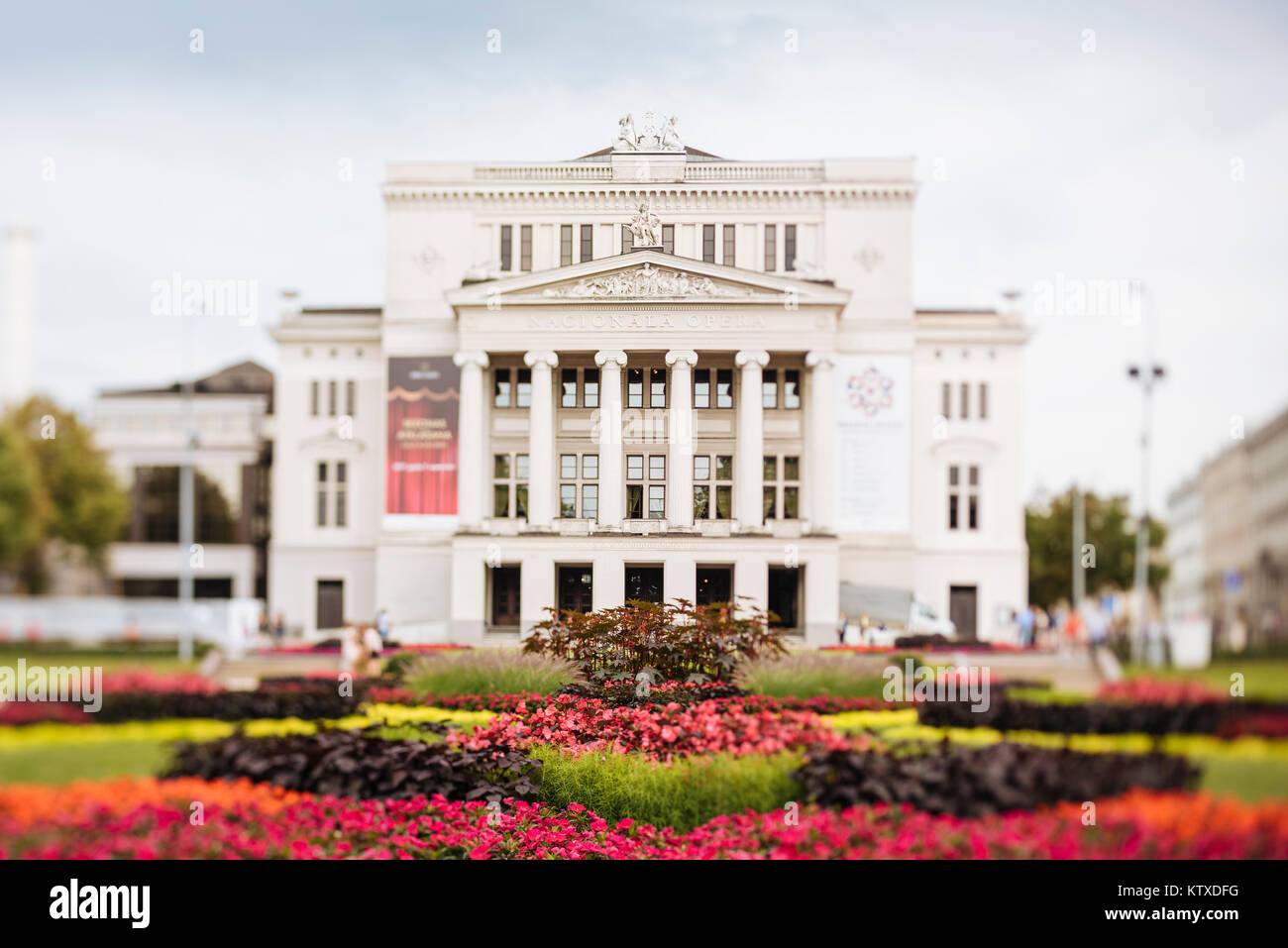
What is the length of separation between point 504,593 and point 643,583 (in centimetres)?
117

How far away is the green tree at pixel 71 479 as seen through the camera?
306 inches

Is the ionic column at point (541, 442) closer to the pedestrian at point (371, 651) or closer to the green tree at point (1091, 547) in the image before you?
the pedestrian at point (371, 651)

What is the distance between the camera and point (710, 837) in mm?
7316

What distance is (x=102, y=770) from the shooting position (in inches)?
275

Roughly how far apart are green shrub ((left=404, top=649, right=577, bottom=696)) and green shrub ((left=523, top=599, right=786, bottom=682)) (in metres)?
0.15

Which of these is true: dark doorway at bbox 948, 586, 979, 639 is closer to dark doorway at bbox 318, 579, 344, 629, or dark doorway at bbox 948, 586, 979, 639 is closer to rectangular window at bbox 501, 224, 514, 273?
rectangular window at bbox 501, 224, 514, 273

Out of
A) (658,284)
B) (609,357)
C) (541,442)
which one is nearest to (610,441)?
(541,442)

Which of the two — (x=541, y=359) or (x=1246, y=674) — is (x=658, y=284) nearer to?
(x=541, y=359)

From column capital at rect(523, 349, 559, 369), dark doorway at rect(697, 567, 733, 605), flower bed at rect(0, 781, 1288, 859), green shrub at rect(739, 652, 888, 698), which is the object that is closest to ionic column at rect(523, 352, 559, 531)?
column capital at rect(523, 349, 559, 369)

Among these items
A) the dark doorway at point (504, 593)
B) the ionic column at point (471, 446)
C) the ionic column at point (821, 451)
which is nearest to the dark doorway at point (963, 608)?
the ionic column at point (821, 451)

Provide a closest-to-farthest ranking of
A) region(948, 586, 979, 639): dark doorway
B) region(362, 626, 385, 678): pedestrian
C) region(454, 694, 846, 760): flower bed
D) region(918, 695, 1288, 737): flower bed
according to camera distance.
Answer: region(918, 695, 1288, 737): flower bed
region(454, 694, 846, 760): flower bed
region(948, 586, 979, 639): dark doorway
region(362, 626, 385, 678): pedestrian

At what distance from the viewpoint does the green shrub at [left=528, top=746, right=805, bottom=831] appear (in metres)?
7.38

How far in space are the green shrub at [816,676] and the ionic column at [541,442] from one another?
217 centimetres
